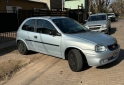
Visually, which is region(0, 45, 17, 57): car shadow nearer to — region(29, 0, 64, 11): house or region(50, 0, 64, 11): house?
region(29, 0, 64, 11): house

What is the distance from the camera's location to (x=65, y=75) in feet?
18.0

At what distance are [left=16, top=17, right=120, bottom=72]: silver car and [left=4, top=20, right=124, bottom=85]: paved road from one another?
0.29m

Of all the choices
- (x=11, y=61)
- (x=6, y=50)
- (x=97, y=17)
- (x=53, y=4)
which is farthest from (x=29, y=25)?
(x=53, y=4)

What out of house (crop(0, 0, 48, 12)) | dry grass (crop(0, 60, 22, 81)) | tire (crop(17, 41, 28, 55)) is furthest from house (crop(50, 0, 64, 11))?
dry grass (crop(0, 60, 22, 81))

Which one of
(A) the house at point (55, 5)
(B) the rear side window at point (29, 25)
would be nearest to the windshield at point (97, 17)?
(B) the rear side window at point (29, 25)

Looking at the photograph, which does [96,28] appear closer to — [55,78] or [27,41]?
[27,41]

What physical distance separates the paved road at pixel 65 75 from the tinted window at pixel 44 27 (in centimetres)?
122

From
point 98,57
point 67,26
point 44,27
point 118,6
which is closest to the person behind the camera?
point 98,57

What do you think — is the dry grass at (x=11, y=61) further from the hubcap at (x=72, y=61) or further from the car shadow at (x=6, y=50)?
the hubcap at (x=72, y=61)

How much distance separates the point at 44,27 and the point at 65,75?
212 centimetres

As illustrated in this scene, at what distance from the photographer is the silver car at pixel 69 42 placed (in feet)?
17.6

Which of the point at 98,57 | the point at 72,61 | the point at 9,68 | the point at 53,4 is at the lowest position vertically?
the point at 9,68

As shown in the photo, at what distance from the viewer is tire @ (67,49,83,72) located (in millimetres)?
5469

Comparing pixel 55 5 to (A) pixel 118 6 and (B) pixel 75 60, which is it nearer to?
(B) pixel 75 60
